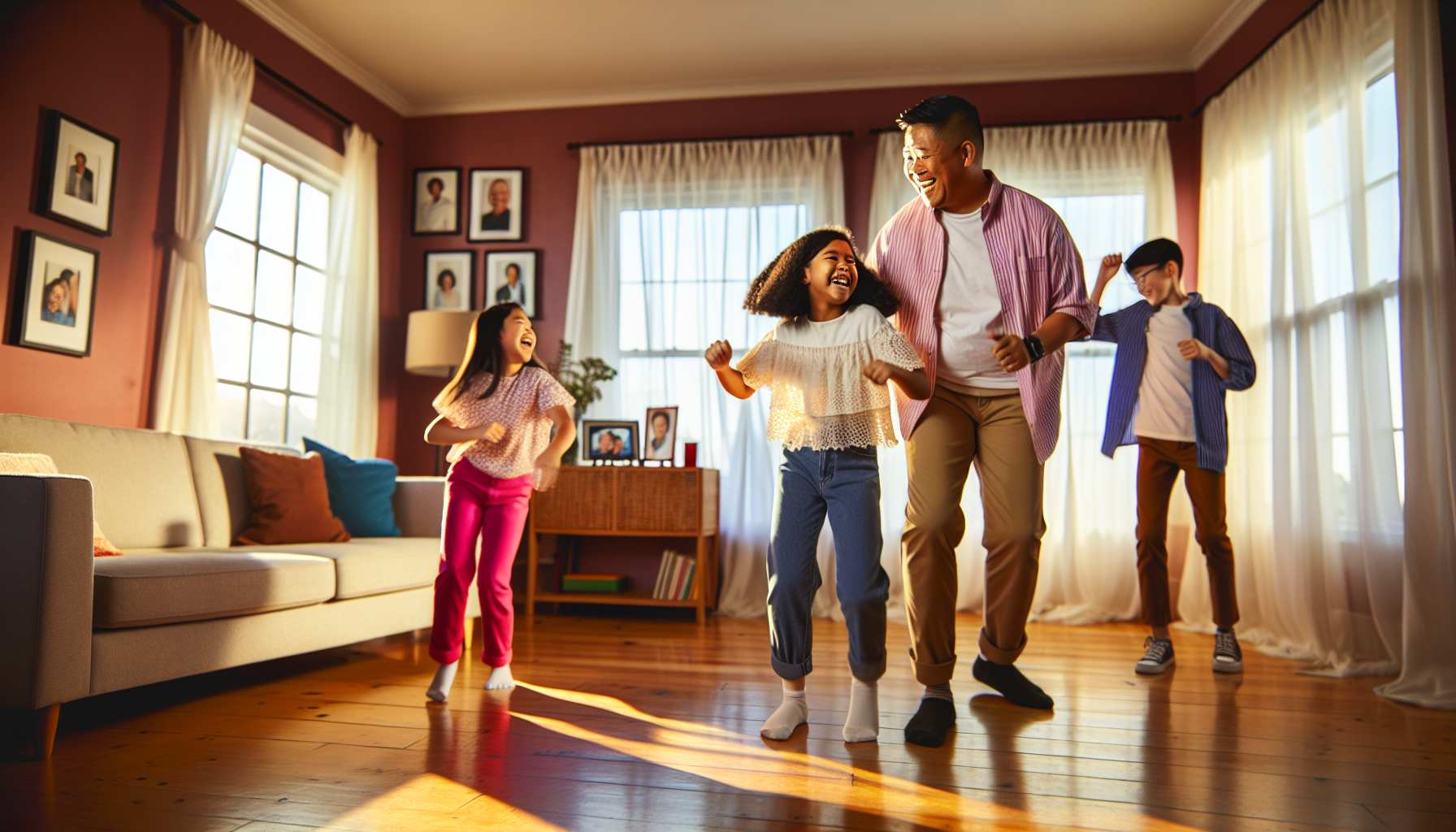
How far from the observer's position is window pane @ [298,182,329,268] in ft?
14.6

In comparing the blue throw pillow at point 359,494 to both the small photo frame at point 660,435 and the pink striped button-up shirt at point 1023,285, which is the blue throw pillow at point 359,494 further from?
the pink striped button-up shirt at point 1023,285

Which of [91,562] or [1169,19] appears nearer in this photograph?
[91,562]

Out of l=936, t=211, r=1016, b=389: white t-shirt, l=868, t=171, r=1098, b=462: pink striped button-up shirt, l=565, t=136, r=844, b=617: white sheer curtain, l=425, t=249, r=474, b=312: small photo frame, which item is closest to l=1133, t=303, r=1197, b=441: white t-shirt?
l=868, t=171, r=1098, b=462: pink striped button-up shirt

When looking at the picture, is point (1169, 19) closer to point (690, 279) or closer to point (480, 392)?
point (690, 279)

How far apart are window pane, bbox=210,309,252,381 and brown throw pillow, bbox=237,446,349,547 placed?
849 millimetres

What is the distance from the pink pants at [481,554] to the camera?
2.47 m

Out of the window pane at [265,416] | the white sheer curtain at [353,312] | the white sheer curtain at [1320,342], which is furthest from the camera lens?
the white sheer curtain at [353,312]

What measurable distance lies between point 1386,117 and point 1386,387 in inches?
34.8

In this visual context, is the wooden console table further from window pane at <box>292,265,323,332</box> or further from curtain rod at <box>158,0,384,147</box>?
curtain rod at <box>158,0,384,147</box>

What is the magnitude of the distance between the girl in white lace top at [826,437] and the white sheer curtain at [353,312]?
308cm

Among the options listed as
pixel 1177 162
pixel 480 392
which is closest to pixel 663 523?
pixel 480 392

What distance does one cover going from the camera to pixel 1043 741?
6.67 feet

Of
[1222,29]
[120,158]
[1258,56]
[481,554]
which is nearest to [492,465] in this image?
[481,554]

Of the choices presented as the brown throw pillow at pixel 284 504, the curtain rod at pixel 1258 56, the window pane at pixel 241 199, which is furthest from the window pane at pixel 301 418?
the curtain rod at pixel 1258 56
